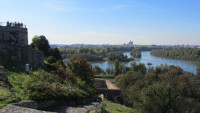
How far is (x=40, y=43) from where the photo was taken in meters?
24.9

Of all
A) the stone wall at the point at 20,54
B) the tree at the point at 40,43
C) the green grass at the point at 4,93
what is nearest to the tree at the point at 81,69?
the stone wall at the point at 20,54

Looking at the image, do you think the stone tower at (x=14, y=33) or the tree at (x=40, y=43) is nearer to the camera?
the stone tower at (x=14, y=33)

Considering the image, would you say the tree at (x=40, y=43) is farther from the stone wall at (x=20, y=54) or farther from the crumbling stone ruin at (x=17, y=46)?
the stone wall at (x=20, y=54)

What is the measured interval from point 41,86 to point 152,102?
21.6 ft

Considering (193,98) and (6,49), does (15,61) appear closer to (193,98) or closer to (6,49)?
(6,49)

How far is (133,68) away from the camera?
4794 centimetres

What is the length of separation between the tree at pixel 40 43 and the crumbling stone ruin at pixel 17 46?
6706 millimetres

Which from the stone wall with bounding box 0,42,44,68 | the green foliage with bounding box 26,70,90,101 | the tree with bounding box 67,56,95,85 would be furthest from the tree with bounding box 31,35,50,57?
the green foliage with bounding box 26,70,90,101

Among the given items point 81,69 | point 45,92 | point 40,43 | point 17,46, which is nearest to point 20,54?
point 17,46

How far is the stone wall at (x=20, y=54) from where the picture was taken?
47.4 ft

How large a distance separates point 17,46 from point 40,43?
963 cm

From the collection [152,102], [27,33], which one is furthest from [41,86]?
[27,33]

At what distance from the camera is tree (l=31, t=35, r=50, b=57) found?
24781 mm

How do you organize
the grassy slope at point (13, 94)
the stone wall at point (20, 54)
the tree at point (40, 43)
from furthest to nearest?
the tree at point (40, 43), the stone wall at point (20, 54), the grassy slope at point (13, 94)
